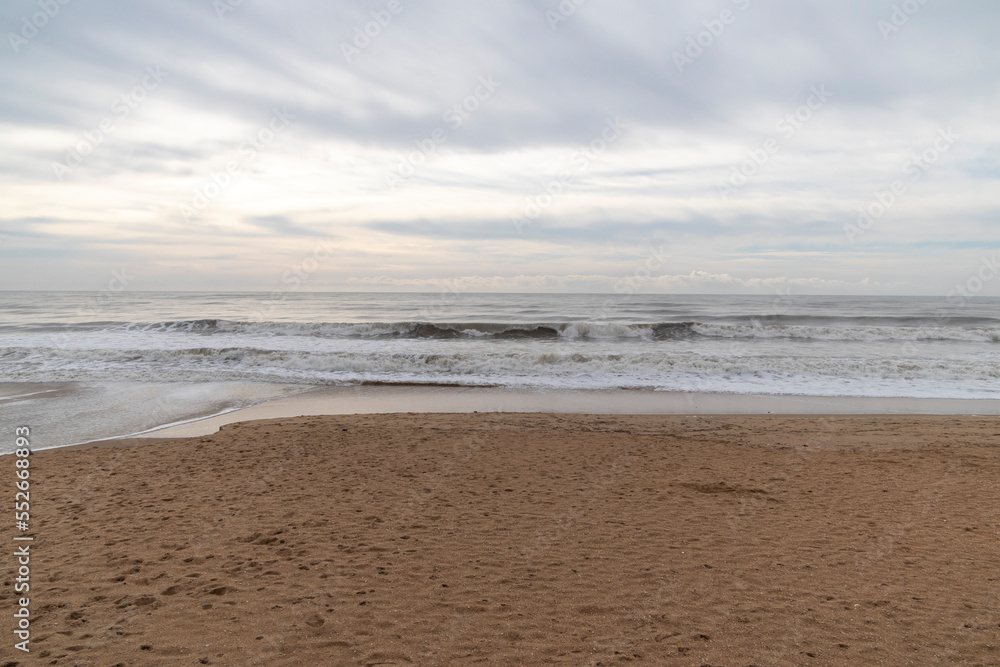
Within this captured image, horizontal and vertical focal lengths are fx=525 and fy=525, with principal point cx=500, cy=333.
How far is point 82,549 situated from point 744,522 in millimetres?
6482

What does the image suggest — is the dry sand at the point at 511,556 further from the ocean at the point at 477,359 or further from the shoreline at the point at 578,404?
the ocean at the point at 477,359

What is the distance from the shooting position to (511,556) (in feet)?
15.6

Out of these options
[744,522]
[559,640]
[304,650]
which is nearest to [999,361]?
[744,522]

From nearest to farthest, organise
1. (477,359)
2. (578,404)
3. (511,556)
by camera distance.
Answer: (511,556) < (578,404) < (477,359)

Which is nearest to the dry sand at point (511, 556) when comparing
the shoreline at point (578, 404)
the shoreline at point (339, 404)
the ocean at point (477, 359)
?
the shoreline at point (339, 404)

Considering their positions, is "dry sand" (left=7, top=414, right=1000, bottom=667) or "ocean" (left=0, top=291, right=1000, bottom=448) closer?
"dry sand" (left=7, top=414, right=1000, bottom=667)

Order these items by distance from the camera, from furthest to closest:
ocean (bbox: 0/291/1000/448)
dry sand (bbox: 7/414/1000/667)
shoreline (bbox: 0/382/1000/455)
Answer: ocean (bbox: 0/291/1000/448), shoreline (bbox: 0/382/1000/455), dry sand (bbox: 7/414/1000/667)

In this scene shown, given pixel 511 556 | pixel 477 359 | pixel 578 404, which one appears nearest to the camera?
pixel 511 556

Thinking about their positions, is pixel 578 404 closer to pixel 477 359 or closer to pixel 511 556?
pixel 477 359

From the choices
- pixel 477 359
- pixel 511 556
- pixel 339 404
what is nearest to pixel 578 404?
pixel 339 404

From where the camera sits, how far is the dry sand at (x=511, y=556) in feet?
11.4

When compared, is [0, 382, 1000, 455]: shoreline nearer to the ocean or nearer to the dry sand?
the ocean

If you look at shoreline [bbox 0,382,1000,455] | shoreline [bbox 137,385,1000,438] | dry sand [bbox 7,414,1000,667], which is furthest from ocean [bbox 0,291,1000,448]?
dry sand [bbox 7,414,1000,667]

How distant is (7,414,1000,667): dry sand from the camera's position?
137 inches
